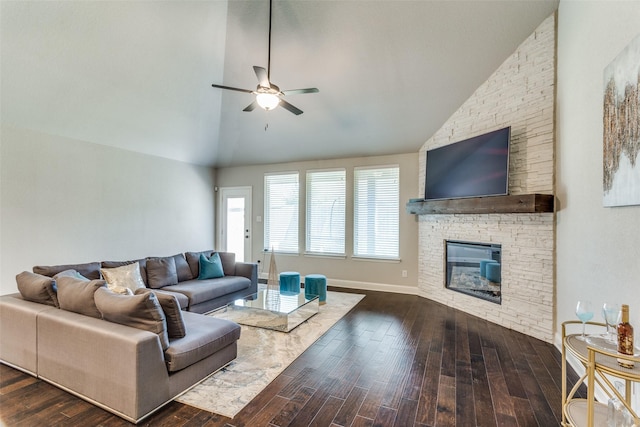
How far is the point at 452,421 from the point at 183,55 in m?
4.75

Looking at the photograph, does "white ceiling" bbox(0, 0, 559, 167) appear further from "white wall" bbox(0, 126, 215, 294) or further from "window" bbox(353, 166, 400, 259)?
"window" bbox(353, 166, 400, 259)

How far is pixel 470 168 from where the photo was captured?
4125 millimetres

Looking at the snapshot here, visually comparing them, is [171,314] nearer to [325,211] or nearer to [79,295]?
[79,295]

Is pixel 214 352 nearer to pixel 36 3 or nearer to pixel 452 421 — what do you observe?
pixel 452 421

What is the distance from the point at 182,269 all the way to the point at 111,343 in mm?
2611

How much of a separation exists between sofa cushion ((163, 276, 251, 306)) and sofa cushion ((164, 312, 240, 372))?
995 millimetres

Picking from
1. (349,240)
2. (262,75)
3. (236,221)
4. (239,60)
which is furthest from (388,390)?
(236,221)

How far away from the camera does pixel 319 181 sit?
249 inches

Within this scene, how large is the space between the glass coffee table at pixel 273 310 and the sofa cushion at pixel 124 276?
114 centimetres

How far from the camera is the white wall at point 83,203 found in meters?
3.80

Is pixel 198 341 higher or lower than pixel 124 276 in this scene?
lower

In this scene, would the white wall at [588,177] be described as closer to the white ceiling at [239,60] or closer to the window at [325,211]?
the white ceiling at [239,60]

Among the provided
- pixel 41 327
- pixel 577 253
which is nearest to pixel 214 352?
pixel 41 327

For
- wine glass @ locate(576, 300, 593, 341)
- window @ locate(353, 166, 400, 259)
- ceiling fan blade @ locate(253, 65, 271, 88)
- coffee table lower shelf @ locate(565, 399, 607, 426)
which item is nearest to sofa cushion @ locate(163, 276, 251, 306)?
window @ locate(353, 166, 400, 259)
